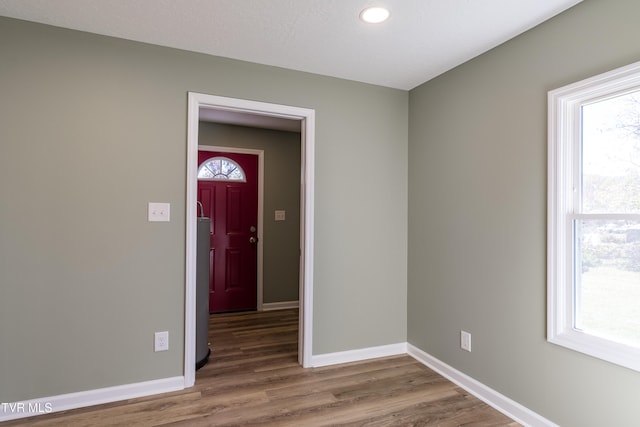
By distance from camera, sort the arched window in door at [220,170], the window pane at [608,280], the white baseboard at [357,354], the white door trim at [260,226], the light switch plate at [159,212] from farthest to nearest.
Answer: the white door trim at [260,226] < the arched window in door at [220,170] < the white baseboard at [357,354] < the light switch plate at [159,212] < the window pane at [608,280]

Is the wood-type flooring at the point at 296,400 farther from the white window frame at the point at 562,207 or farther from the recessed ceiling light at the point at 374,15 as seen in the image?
the recessed ceiling light at the point at 374,15

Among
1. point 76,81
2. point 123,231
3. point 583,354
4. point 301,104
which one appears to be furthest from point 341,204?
point 76,81

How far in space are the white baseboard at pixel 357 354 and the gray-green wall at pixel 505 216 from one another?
0.21m

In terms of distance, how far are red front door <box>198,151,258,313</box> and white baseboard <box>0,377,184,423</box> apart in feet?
6.78

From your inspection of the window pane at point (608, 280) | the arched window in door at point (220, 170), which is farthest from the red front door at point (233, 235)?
the window pane at point (608, 280)

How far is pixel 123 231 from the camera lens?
2357 mm

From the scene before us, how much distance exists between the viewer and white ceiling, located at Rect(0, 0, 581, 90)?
1935 mm

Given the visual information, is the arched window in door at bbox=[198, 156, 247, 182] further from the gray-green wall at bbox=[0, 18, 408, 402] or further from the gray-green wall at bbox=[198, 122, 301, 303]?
the gray-green wall at bbox=[0, 18, 408, 402]

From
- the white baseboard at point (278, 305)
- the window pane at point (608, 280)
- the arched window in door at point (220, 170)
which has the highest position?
the arched window in door at point (220, 170)

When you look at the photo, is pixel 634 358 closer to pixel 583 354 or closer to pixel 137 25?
pixel 583 354

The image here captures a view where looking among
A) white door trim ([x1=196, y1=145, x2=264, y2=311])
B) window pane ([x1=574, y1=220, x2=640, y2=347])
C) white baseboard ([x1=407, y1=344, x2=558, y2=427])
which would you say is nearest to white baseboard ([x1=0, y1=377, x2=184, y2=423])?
white baseboard ([x1=407, y1=344, x2=558, y2=427])

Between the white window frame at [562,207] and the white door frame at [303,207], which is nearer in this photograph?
the white window frame at [562,207]

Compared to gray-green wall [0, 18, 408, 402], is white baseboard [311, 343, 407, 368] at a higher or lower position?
lower

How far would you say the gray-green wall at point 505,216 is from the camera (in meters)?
1.80
